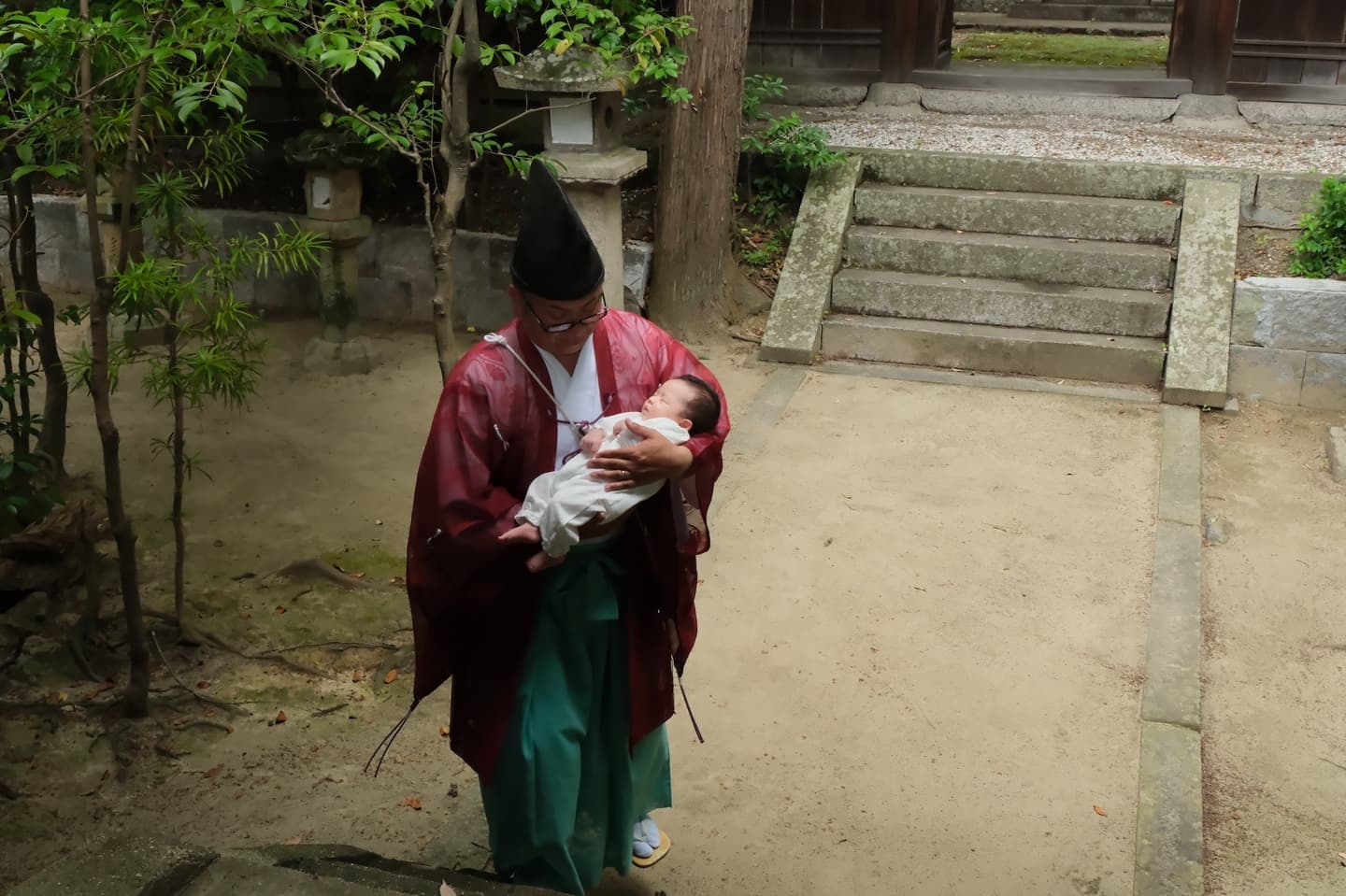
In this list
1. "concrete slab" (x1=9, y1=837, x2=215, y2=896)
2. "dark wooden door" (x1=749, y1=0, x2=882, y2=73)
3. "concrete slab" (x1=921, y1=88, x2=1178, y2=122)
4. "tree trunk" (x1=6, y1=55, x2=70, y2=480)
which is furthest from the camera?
"dark wooden door" (x1=749, y1=0, x2=882, y2=73)

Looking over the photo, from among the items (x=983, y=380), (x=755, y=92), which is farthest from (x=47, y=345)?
(x=755, y=92)

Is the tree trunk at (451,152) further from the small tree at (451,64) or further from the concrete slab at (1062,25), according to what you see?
the concrete slab at (1062,25)

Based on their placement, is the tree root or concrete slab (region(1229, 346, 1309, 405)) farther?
concrete slab (region(1229, 346, 1309, 405))

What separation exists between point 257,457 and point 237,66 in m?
2.39

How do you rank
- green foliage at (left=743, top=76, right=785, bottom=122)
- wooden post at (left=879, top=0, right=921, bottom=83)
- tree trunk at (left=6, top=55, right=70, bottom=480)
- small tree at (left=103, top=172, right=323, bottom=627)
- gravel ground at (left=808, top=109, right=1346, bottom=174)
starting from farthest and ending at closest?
1. wooden post at (left=879, top=0, right=921, bottom=83)
2. gravel ground at (left=808, top=109, right=1346, bottom=174)
3. green foliage at (left=743, top=76, right=785, bottom=122)
4. tree trunk at (left=6, top=55, right=70, bottom=480)
5. small tree at (left=103, top=172, right=323, bottom=627)

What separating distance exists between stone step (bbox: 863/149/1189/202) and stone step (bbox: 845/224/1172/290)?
46cm

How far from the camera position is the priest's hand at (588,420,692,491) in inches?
109

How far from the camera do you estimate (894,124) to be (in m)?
11.0

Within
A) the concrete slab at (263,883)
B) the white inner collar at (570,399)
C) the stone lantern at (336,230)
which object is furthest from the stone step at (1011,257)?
the concrete slab at (263,883)

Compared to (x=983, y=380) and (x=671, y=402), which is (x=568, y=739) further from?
(x=983, y=380)

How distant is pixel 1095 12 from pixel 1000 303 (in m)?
10.4

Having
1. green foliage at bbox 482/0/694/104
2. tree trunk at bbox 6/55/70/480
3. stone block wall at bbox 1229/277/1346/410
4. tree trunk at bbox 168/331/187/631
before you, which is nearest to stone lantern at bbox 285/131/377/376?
green foliage at bbox 482/0/694/104

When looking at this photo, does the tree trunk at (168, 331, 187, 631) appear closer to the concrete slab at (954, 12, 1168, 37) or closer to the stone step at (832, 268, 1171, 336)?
the stone step at (832, 268, 1171, 336)

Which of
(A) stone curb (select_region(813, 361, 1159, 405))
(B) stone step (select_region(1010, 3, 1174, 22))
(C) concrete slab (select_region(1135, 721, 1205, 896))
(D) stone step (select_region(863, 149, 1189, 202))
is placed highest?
(B) stone step (select_region(1010, 3, 1174, 22))
